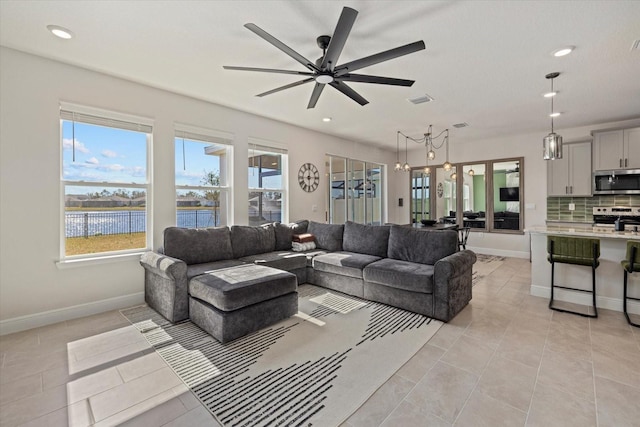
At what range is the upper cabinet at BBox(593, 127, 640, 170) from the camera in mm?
5000

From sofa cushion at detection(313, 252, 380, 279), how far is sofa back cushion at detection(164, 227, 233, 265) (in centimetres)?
133

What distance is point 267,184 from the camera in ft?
17.9

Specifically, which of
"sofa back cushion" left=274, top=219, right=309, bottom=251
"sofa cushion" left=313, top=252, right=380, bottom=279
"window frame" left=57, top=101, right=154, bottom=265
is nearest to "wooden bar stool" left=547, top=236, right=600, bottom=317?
"sofa cushion" left=313, top=252, right=380, bottom=279

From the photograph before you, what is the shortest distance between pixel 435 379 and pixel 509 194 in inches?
244

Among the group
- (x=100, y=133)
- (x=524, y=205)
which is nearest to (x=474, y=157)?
(x=524, y=205)

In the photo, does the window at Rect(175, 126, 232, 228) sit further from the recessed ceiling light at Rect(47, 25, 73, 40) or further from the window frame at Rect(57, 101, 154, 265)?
the recessed ceiling light at Rect(47, 25, 73, 40)

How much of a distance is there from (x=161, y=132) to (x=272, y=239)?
2.23 metres

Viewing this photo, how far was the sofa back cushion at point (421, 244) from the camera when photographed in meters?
3.65

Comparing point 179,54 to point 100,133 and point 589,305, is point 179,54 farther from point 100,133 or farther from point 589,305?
point 589,305

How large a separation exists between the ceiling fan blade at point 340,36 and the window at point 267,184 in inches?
116

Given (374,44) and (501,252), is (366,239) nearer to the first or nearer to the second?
(374,44)

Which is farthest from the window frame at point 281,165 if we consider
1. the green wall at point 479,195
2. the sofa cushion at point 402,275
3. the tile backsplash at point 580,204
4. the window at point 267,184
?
the tile backsplash at point 580,204

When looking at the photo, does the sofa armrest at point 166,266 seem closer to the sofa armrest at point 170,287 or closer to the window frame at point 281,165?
the sofa armrest at point 170,287

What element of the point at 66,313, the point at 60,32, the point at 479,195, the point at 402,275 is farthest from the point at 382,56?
the point at 479,195
